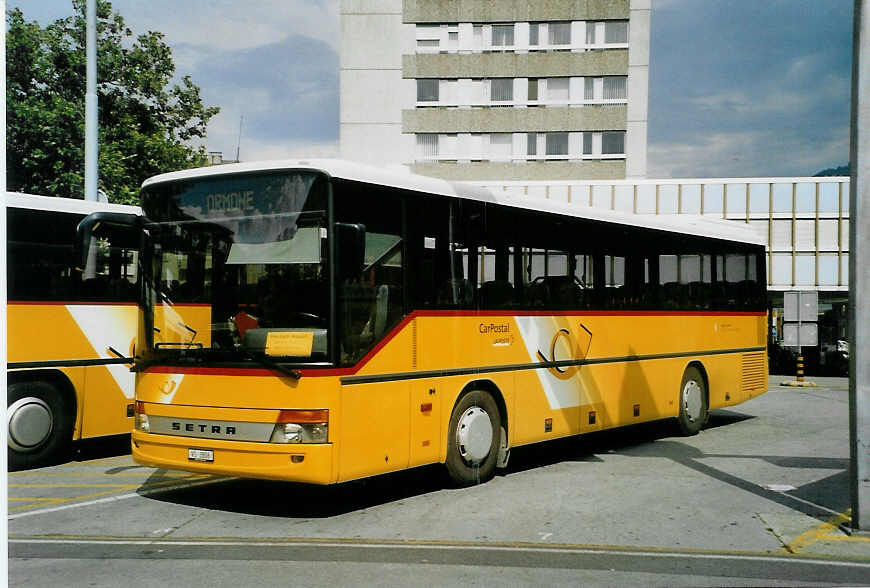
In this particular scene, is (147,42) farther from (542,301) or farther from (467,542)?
(467,542)

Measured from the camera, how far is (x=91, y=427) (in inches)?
485

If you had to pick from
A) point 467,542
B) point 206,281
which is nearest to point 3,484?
point 467,542

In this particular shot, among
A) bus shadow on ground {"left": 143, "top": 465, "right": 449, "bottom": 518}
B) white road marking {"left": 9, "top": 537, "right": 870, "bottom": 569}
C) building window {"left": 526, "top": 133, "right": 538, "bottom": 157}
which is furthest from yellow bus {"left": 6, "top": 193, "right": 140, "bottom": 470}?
building window {"left": 526, "top": 133, "right": 538, "bottom": 157}

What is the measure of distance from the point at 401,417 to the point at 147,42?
2288cm

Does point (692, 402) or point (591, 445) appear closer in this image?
point (591, 445)

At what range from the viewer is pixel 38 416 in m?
11.7

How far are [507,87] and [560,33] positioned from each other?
4.35 m

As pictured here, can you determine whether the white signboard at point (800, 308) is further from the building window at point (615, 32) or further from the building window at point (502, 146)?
the building window at point (615, 32)

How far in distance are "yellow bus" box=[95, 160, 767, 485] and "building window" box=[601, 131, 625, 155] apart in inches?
1790

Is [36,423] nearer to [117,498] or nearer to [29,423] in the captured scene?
[29,423]

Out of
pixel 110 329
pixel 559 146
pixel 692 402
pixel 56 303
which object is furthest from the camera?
pixel 559 146

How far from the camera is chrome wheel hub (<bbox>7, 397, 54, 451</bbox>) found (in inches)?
457

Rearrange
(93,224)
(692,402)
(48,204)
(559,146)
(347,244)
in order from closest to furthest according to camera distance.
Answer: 1. (347,244)
2. (93,224)
3. (48,204)
4. (692,402)
5. (559,146)

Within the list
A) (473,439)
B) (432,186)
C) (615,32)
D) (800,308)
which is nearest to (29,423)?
(473,439)
